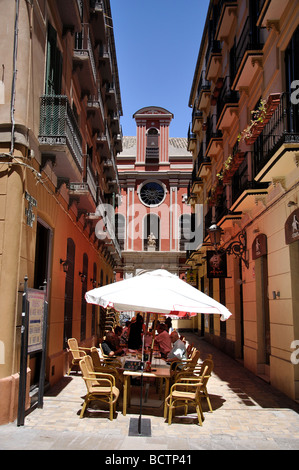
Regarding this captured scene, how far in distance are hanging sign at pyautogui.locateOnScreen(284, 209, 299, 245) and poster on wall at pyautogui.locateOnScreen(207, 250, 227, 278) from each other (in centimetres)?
596

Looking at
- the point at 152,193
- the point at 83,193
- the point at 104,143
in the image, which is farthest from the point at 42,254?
the point at 152,193

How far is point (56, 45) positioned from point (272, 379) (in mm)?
9100

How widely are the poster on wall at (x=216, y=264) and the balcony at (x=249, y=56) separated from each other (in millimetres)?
5480

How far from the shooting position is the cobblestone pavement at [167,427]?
5.78 metres

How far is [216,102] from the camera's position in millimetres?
18359

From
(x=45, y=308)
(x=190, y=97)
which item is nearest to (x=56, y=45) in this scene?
(x=45, y=308)

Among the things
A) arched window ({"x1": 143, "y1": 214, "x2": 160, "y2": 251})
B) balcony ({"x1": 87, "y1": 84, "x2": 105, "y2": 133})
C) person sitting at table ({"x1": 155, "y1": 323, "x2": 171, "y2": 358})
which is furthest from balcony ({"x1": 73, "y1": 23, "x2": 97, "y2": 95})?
arched window ({"x1": 143, "y1": 214, "x2": 160, "y2": 251})

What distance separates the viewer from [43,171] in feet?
28.6

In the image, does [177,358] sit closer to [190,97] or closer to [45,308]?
[45,308]

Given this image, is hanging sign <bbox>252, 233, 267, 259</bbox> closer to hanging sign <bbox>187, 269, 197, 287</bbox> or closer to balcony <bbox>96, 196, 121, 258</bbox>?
balcony <bbox>96, 196, 121, 258</bbox>

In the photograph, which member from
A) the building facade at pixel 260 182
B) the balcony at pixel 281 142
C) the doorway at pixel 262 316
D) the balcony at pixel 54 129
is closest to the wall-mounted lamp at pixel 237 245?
the building facade at pixel 260 182

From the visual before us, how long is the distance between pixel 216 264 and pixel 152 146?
24.3 m

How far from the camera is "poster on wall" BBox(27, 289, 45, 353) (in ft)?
22.9

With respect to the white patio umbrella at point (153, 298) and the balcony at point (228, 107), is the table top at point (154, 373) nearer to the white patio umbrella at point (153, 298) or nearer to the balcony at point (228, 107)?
the white patio umbrella at point (153, 298)
